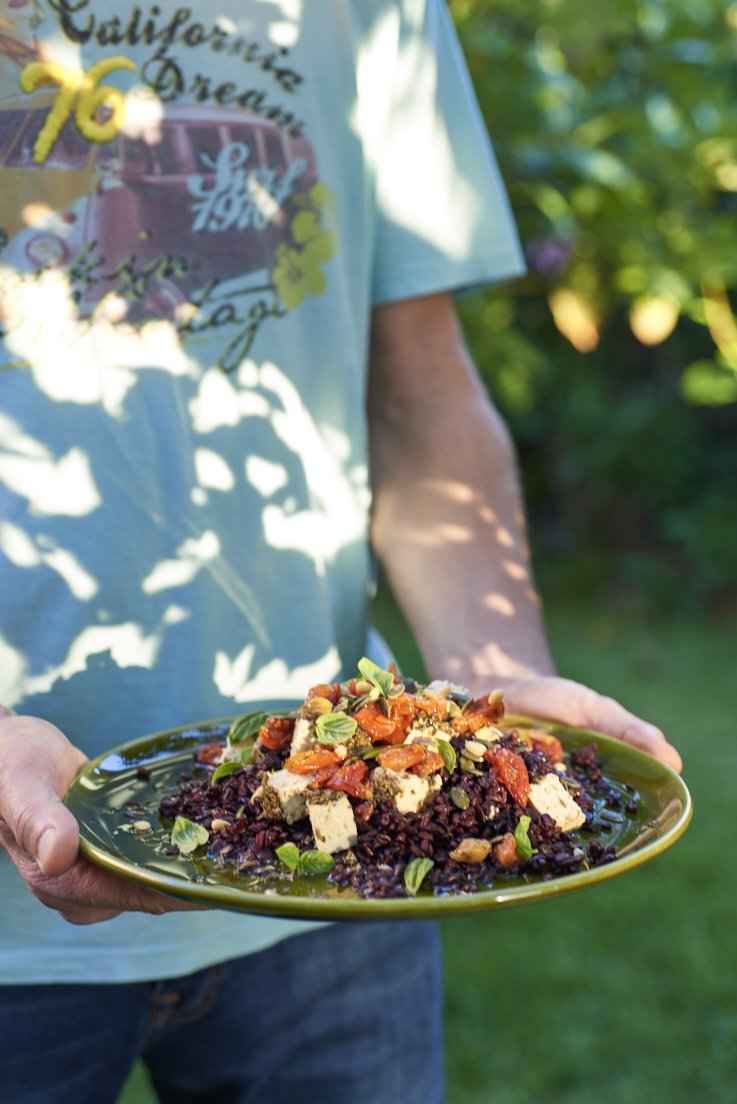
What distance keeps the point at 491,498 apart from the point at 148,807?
0.97 metres

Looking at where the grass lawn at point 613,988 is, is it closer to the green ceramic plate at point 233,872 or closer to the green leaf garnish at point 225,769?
the green ceramic plate at point 233,872

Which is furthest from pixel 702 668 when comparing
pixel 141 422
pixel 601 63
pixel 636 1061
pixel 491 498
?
pixel 141 422

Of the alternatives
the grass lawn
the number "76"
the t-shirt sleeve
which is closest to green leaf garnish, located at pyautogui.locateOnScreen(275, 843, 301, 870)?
the number "76"

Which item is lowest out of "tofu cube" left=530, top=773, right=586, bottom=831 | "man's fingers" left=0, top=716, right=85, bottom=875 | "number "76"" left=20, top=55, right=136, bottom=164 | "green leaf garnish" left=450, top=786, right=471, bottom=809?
"tofu cube" left=530, top=773, right=586, bottom=831

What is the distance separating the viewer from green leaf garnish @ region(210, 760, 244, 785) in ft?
5.31

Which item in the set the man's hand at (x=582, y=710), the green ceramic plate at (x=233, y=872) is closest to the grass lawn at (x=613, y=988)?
the man's hand at (x=582, y=710)

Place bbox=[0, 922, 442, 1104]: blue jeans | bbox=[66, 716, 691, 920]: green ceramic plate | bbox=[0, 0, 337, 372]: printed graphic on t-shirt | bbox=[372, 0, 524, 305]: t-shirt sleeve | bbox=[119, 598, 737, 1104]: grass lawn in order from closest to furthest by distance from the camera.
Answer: bbox=[66, 716, 691, 920]: green ceramic plate
bbox=[0, 0, 337, 372]: printed graphic on t-shirt
bbox=[0, 922, 442, 1104]: blue jeans
bbox=[372, 0, 524, 305]: t-shirt sleeve
bbox=[119, 598, 737, 1104]: grass lawn

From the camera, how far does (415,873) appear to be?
1351 mm

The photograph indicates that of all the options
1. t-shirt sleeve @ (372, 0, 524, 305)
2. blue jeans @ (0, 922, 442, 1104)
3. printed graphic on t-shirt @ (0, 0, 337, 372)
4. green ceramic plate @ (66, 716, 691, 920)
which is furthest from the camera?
t-shirt sleeve @ (372, 0, 524, 305)

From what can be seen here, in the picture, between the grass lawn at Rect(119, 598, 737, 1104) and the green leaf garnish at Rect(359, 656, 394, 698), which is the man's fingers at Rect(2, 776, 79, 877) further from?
the grass lawn at Rect(119, 598, 737, 1104)

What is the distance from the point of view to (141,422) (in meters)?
1.79

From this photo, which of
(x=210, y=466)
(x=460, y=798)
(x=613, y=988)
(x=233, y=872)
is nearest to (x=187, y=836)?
(x=233, y=872)

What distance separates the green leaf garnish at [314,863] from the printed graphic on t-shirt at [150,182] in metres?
0.79

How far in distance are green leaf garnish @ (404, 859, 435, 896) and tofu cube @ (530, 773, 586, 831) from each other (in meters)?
0.19
